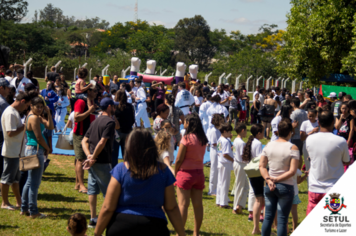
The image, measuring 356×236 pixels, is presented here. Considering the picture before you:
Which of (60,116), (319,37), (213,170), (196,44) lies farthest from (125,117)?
(196,44)

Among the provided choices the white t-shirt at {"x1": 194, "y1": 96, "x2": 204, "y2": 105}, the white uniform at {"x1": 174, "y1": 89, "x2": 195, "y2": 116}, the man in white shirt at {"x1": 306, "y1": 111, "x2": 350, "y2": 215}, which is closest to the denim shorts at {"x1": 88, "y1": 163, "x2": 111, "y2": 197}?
the man in white shirt at {"x1": 306, "y1": 111, "x2": 350, "y2": 215}

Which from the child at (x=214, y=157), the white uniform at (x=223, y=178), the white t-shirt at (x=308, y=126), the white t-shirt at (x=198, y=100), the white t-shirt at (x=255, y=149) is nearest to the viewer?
the white t-shirt at (x=255, y=149)

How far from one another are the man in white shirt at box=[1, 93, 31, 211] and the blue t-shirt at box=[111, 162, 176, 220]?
10.4ft

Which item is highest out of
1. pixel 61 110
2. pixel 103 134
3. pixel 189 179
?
pixel 103 134

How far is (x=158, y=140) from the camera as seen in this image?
5.05m

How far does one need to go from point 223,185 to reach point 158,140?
221cm

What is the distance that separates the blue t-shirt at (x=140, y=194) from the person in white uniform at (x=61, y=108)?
9.61 meters

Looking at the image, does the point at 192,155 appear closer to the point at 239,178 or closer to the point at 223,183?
the point at 239,178

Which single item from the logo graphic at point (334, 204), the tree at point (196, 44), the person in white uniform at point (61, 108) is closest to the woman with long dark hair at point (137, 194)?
the logo graphic at point (334, 204)

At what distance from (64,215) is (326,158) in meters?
3.93

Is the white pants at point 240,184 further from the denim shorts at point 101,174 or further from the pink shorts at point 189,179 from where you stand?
the denim shorts at point 101,174

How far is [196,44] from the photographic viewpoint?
261 ft

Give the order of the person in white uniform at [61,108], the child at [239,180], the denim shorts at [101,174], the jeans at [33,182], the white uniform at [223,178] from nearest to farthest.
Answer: the denim shorts at [101,174], the jeans at [33,182], the child at [239,180], the white uniform at [223,178], the person in white uniform at [61,108]

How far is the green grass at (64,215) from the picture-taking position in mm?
5172
